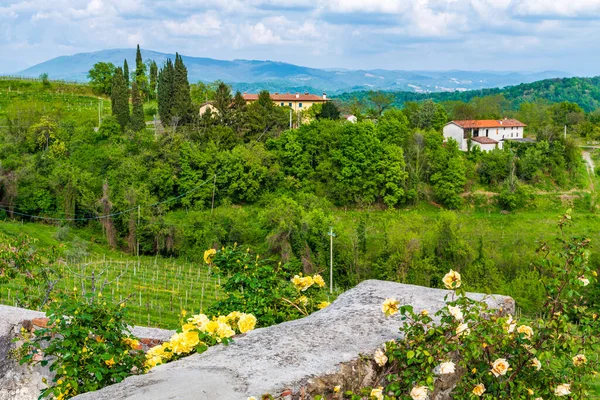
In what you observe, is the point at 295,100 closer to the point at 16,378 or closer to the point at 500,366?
the point at 16,378

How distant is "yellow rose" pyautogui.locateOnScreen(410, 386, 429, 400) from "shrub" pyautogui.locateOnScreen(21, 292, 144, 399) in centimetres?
189

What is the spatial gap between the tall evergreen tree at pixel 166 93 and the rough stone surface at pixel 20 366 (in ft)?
132

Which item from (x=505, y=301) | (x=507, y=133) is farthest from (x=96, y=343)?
(x=507, y=133)

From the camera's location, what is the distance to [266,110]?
47375mm

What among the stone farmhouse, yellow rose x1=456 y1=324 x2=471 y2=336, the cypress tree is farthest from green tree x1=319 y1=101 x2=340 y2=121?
yellow rose x1=456 y1=324 x2=471 y2=336

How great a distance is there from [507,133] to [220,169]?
32545 millimetres

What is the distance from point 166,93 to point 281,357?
43372 mm

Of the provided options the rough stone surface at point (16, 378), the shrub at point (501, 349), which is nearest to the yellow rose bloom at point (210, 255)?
the rough stone surface at point (16, 378)

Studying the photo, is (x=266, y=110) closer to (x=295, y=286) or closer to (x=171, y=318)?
(x=171, y=318)

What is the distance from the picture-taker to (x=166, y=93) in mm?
45031

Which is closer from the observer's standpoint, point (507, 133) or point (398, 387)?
point (398, 387)

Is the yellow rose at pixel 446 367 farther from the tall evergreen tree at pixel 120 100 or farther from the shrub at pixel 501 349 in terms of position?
the tall evergreen tree at pixel 120 100

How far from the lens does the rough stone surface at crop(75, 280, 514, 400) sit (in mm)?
3350

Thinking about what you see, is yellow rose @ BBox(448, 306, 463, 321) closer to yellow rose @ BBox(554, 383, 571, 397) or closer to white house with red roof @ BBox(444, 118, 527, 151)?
yellow rose @ BBox(554, 383, 571, 397)
